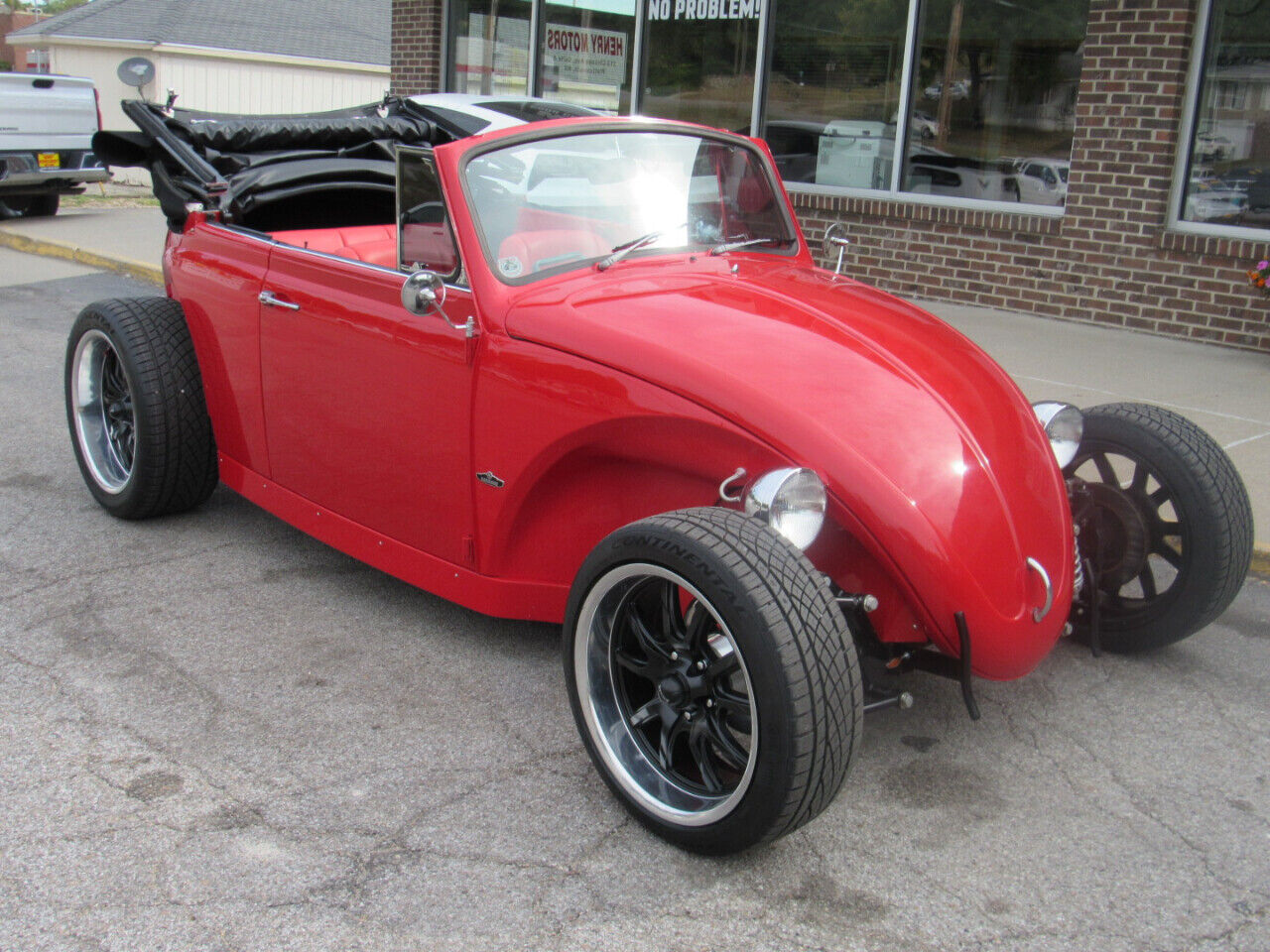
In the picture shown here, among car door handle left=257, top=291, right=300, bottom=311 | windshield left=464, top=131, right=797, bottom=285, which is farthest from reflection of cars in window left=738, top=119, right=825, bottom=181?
car door handle left=257, top=291, right=300, bottom=311

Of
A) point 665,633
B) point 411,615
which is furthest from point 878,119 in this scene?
point 665,633

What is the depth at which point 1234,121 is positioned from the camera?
27.3 feet

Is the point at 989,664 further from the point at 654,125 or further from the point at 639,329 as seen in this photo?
the point at 654,125

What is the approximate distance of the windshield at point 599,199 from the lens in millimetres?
3613

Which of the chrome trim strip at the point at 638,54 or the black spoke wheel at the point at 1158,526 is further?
the chrome trim strip at the point at 638,54

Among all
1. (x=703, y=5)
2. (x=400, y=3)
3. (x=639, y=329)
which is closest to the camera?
(x=639, y=329)

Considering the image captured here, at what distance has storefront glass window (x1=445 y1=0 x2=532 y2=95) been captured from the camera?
1363cm

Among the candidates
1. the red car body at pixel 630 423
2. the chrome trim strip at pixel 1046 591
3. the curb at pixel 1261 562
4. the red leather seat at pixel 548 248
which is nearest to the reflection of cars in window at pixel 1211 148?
the curb at pixel 1261 562

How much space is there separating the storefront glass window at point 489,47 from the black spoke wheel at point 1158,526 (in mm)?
11101

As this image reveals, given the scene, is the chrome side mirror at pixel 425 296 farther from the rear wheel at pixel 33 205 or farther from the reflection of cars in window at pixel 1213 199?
the rear wheel at pixel 33 205

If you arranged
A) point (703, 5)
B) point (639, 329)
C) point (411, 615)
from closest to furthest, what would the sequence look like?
1. point (639, 329)
2. point (411, 615)
3. point (703, 5)

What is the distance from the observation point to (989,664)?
296 centimetres

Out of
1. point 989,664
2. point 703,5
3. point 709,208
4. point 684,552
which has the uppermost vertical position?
point 703,5

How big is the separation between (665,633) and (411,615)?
1.42 meters
